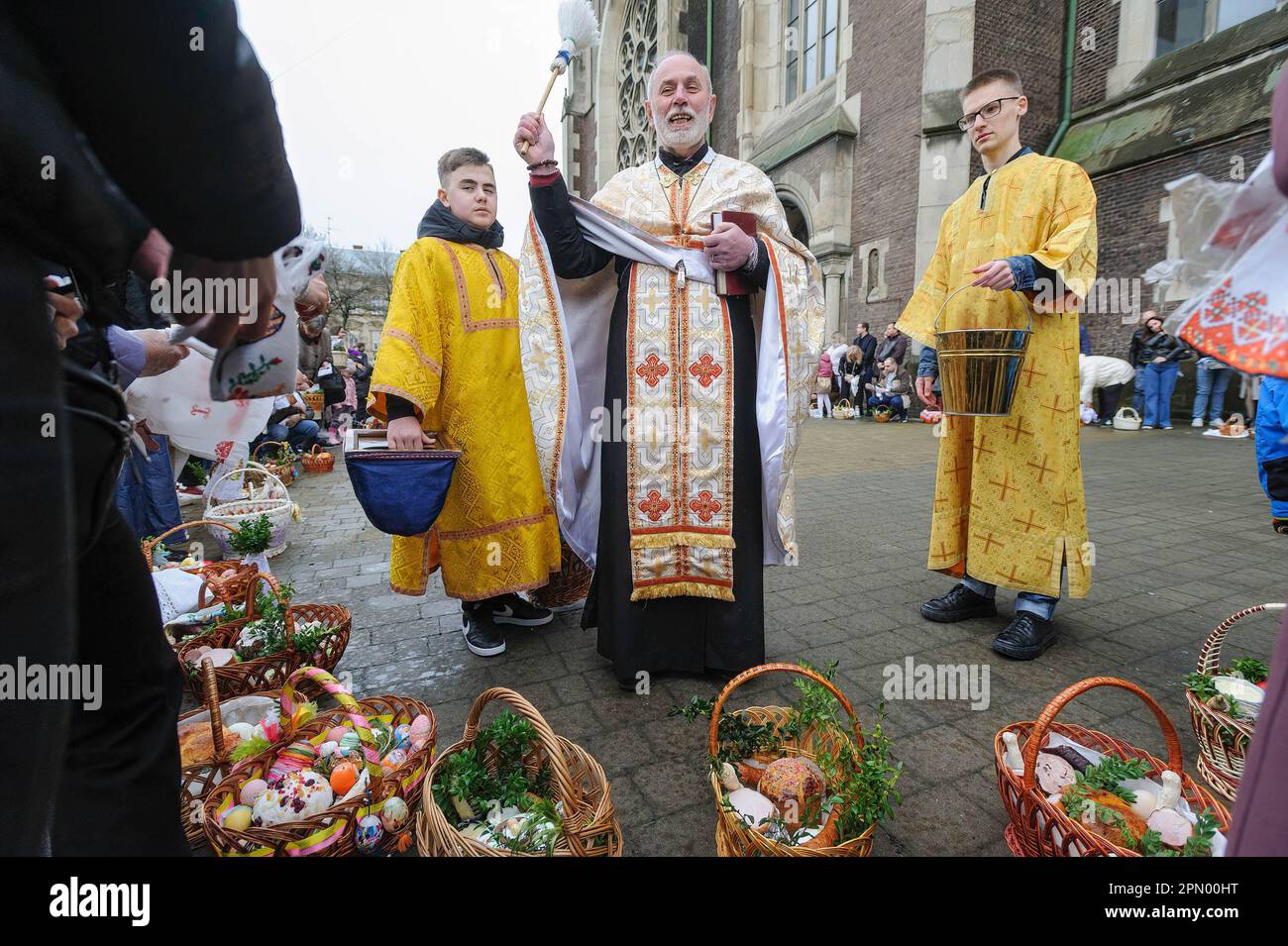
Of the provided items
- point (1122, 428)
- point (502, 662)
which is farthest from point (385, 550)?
point (1122, 428)

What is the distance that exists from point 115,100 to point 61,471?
17.8 inches

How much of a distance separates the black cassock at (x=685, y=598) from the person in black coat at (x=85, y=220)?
1713mm

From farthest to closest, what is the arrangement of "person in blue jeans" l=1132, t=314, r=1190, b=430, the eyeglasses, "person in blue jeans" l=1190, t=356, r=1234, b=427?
"person in blue jeans" l=1132, t=314, r=1190, b=430 → "person in blue jeans" l=1190, t=356, r=1234, b=427 → the eyeglasses

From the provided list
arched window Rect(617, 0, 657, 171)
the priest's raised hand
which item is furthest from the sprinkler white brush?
arched window Rect(617, 0, 657, 171)

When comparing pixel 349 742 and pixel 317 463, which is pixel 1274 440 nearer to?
pixel 349 742

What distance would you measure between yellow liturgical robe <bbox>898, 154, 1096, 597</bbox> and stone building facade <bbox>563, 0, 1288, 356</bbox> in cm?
993

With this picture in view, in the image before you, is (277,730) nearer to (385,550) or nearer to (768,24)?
(385,550)

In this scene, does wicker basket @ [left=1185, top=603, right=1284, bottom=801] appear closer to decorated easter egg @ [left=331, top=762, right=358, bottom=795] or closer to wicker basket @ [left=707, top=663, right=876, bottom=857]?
wicker basket @ [left=707, top=663, right=876, bottom=857]

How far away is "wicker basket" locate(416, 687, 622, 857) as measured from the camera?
1.57 m

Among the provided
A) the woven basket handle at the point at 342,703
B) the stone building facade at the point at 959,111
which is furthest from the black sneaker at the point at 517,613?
the stone building facade at the point at 959,111

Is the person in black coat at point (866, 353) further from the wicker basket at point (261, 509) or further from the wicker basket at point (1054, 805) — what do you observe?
the wicker basket at point (1054, 805)

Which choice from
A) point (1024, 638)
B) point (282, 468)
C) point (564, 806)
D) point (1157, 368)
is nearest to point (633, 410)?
point (564, 806)

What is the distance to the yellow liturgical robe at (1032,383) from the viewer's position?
113 inches

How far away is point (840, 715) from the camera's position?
2.55 meters
